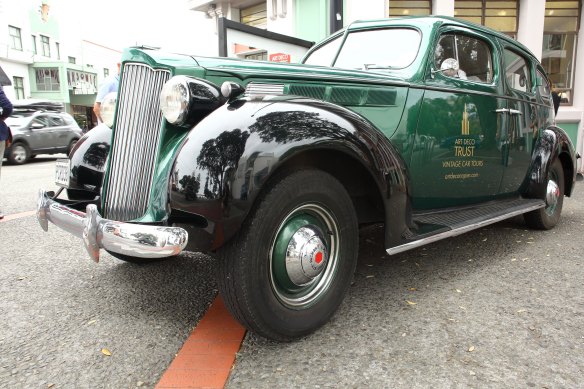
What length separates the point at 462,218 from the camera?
2947 millimetres

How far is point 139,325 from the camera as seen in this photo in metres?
2.19

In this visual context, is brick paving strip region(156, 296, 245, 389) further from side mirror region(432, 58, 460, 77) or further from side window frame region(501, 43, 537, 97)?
side window frame region(501, 43, 537, 97)

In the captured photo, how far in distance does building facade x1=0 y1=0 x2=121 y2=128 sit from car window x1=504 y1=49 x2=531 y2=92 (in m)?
32.9

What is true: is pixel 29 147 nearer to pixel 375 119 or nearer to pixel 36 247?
pixel 36 247

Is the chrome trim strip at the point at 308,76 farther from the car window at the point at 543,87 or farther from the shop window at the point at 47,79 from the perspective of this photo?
the shop window at the point at 47,79

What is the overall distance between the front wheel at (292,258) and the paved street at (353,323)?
6.2 inches

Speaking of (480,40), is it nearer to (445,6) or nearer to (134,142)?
(134,142)

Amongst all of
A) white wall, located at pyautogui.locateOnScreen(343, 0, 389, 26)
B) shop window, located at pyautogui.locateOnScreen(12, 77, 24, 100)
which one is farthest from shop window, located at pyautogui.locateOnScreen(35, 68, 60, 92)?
white wall, located at pyautogui.locateOnScreen(343, 0, 389, 26)

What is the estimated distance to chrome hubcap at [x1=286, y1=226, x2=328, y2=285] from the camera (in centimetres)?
197

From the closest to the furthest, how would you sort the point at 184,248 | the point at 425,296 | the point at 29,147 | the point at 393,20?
the point at 184,248 → the point at 425,296 → the point at 393,20 → the point at 29,147

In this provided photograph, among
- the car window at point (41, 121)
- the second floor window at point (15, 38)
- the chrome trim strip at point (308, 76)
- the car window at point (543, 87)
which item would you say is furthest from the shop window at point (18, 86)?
the chrome trim strip at point (308, 76)

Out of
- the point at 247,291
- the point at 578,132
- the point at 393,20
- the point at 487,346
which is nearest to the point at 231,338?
the point at 247,291

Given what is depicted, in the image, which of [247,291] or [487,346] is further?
[487,346]

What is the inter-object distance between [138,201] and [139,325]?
24.3 inches
